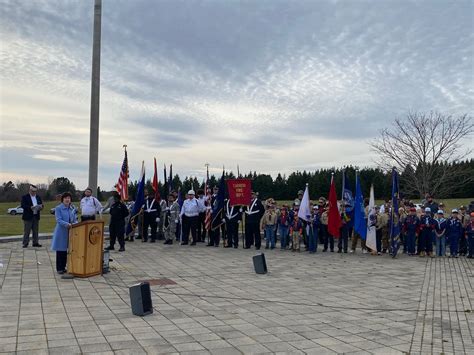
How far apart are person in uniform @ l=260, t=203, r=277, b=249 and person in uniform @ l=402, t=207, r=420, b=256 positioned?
4590 mm

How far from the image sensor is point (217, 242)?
56.0ft

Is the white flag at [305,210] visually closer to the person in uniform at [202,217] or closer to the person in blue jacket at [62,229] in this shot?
the person in uniform at [202,217]

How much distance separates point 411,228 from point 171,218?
887cm

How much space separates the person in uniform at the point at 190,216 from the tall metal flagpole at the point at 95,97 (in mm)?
3922

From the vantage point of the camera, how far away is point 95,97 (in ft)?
47.4

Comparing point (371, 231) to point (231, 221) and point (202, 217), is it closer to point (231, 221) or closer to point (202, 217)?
point (231, 221)

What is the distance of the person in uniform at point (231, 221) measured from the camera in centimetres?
1644

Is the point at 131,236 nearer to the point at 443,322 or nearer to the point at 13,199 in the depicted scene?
the point at 443,322

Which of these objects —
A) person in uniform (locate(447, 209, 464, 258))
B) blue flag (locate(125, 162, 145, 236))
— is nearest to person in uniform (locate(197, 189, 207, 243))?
blue flag (locate(125, 162, 145, 236))

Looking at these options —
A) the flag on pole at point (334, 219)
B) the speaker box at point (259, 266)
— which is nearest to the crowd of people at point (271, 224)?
the flag on pole at point (334, 219)

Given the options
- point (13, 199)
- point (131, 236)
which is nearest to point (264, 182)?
point (131, 236)

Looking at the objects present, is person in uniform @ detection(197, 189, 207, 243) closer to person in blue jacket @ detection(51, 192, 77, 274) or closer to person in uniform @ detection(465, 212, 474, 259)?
person in blue jacket @ detection(51, 192, 77, 274)

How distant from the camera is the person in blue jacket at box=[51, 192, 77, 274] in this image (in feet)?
32.5

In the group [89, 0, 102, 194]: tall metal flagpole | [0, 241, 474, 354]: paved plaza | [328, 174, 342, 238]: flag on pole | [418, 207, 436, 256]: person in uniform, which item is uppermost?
[89, 0, 102, 194]: tall metal flagpole
